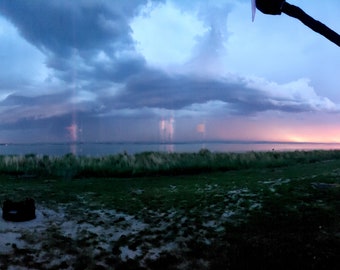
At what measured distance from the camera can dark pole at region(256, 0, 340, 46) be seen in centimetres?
425

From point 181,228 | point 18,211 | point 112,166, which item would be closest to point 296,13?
point 181,228

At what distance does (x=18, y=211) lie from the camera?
913cm

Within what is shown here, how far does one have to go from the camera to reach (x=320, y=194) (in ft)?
35.2

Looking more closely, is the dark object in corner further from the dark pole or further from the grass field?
the dark pole

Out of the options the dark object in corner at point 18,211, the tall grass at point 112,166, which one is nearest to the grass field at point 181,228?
the dark object in corner at point 18,211

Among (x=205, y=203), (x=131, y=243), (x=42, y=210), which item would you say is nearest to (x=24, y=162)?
(x=42, y=210)

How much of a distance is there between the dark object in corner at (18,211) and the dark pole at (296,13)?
25.8ft

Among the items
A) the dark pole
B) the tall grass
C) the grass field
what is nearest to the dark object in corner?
the grass field

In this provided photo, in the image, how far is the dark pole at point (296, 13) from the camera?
425 centimetres

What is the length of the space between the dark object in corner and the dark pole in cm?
787

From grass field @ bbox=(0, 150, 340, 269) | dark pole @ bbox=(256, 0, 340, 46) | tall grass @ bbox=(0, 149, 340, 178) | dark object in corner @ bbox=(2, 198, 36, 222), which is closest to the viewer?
dark pole @ bbox=(256, 0, 340, 46)

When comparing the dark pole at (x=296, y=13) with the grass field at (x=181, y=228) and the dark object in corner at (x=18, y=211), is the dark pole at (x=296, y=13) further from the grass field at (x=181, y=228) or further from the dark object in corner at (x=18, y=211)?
the dark object in corner at (x=18, y=211)

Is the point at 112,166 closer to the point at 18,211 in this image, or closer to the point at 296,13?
the point at 18,211

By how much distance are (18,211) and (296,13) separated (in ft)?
27.0
